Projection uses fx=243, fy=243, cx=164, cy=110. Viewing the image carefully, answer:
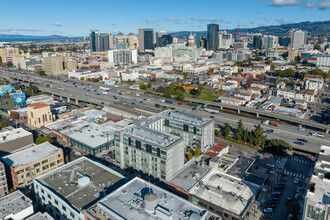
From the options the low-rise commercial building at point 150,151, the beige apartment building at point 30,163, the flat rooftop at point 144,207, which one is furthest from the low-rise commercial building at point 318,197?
the beige apartment building at point 30,163

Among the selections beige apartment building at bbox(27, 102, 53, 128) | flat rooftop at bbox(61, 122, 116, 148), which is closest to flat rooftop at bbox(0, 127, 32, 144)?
flat rooftop at bbox(61, 122, 116, 148)

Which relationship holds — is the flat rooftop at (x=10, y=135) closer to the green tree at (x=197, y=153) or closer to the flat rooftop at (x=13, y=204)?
the flat rooftop at (x=13, y=204)

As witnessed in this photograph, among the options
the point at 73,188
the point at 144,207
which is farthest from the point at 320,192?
the point at 73,188

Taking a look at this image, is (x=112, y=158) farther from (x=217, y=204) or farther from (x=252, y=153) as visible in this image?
(x=252, y=153)

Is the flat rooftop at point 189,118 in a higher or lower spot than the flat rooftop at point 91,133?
higher

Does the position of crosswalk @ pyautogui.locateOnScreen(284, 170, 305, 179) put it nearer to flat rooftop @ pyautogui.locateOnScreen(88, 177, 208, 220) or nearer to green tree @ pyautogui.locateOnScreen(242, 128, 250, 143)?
green tree @ pyautogui.locateOnScreen(242, 128, 250, 143)
